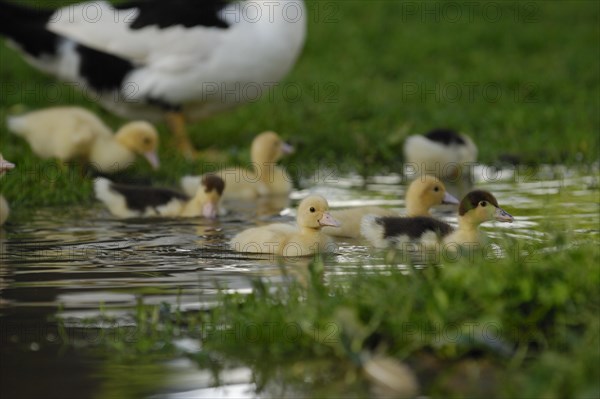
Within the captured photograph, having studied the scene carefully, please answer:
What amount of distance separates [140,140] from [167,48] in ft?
3.25

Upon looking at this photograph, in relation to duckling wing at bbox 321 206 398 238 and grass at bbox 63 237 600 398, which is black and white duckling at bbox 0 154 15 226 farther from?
grass at bbox 63 237 600 398

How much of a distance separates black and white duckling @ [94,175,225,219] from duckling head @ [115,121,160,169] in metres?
1.36

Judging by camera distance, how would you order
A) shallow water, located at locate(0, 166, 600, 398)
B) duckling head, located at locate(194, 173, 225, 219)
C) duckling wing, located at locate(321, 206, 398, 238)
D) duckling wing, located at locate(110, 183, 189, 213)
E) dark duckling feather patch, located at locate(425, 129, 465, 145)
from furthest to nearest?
1. dark duckling feather patch, located at locate(425, 129, 465, 145)
2. duckling wing, located at locate(110, 183, 189, 213)
3. duckling head, located at locate(194, 173, 225, 219)
4. duckling wing, located at locate(321, 206, 398, 238)
5. shallow water, located at locate(0, 166, 600, 398)

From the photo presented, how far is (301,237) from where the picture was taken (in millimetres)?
6547

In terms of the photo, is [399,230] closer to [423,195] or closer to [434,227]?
[434,227]

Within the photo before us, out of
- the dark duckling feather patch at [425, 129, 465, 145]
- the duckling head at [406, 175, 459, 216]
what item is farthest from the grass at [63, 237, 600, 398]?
the dark duckling feather patch at [425, 129, 465, 145]

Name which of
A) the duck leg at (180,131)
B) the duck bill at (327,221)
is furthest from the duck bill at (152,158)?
the duck bill at (327,221)

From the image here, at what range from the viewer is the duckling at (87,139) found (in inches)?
368

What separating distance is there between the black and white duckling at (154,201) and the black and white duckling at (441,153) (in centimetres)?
223

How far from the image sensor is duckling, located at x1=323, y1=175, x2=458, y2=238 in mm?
7168

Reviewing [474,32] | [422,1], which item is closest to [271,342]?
[474,32]

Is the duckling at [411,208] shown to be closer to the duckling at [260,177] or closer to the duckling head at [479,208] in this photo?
the duckling head at [479,208]

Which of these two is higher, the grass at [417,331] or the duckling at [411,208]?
the duckling at [411,208]

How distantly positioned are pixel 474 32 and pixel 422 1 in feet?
6.46
